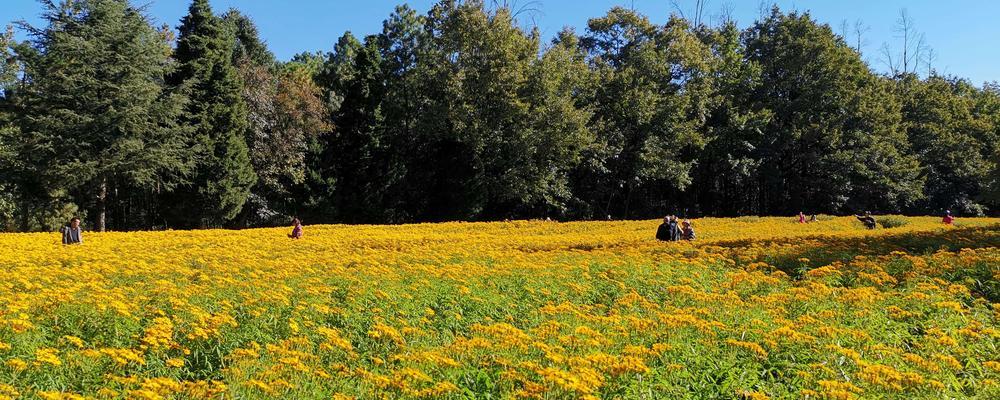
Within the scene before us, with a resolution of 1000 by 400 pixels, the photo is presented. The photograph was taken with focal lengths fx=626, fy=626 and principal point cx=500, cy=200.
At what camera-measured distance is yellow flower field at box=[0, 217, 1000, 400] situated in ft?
14.3

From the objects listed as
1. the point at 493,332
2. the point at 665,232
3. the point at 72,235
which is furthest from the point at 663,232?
the point at 72,235

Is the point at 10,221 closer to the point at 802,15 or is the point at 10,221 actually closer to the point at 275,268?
the point at 275,268

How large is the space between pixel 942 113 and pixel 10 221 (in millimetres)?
74731

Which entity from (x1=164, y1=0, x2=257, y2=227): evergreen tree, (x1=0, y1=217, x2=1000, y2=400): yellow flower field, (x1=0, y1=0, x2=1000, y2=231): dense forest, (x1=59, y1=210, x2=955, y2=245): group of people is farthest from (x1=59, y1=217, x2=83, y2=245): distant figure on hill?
(x1=164, y1=0, x2=257, y2=227): evergreen tree

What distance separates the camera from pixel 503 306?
7566 millimetres

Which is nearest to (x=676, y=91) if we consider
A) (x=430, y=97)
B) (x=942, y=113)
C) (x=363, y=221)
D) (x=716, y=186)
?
(x=716, y=186)

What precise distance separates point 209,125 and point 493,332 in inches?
1433

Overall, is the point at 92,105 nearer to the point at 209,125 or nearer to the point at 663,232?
the point at 209,125

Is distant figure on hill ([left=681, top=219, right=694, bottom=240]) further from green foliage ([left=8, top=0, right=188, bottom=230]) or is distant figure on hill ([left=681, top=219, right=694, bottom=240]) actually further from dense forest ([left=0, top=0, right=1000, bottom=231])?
green foliage ([left=8, top=0, right=188, bottom=230])

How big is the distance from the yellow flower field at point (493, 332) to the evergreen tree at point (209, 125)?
2783cm

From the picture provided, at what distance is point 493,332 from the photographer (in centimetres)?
569

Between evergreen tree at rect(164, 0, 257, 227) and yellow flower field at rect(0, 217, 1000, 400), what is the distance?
27831 millimetres

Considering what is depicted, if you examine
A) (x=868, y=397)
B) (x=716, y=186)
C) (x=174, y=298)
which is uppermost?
(x=716, y=186)

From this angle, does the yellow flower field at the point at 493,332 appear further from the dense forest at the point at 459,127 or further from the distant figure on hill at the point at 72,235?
the dense forest at the point at 459,127
